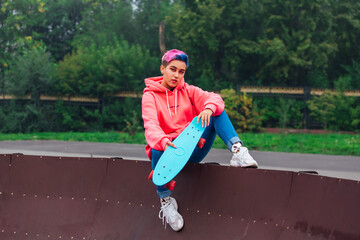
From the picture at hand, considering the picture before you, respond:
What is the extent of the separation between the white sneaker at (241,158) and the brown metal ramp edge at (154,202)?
12 cm

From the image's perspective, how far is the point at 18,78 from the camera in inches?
832

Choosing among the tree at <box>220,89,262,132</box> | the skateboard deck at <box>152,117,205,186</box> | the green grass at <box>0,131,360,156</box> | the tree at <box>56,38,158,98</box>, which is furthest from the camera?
the tree at <box>56,38,158,98</box>

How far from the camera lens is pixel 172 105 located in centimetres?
378

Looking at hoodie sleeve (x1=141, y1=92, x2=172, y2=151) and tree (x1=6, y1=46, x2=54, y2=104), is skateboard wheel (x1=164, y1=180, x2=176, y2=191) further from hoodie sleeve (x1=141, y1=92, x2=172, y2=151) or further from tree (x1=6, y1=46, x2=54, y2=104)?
tree (x1=6, y1=46, x2=54, y2=104)

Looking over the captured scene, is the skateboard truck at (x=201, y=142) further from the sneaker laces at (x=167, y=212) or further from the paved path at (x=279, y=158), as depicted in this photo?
the paved path at (x=279, y=158)

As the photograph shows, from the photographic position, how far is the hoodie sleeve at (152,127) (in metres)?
3.34

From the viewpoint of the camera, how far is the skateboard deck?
3.16m

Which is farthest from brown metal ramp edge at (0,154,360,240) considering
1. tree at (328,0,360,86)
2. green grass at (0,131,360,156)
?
tree at (328,0,360,86)

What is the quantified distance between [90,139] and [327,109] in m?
8.73

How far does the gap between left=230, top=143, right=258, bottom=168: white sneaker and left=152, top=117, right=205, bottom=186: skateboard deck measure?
11.4 inches

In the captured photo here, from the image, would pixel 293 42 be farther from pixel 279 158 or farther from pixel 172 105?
pixel 172 105

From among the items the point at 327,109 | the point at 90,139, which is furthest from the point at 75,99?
the point at 327,109

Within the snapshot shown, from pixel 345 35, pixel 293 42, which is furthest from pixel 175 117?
pixel 345 35

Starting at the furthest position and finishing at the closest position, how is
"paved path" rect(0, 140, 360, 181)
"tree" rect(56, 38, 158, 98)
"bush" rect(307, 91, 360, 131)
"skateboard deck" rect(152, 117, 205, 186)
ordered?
"tree" rect(56, 38, 158, 98), "bush" rect(307, 91, 360, 131), "paved path" rect(0, 140, 360, 181), "skateboard deck" rect(152, 117, 205, 186)
